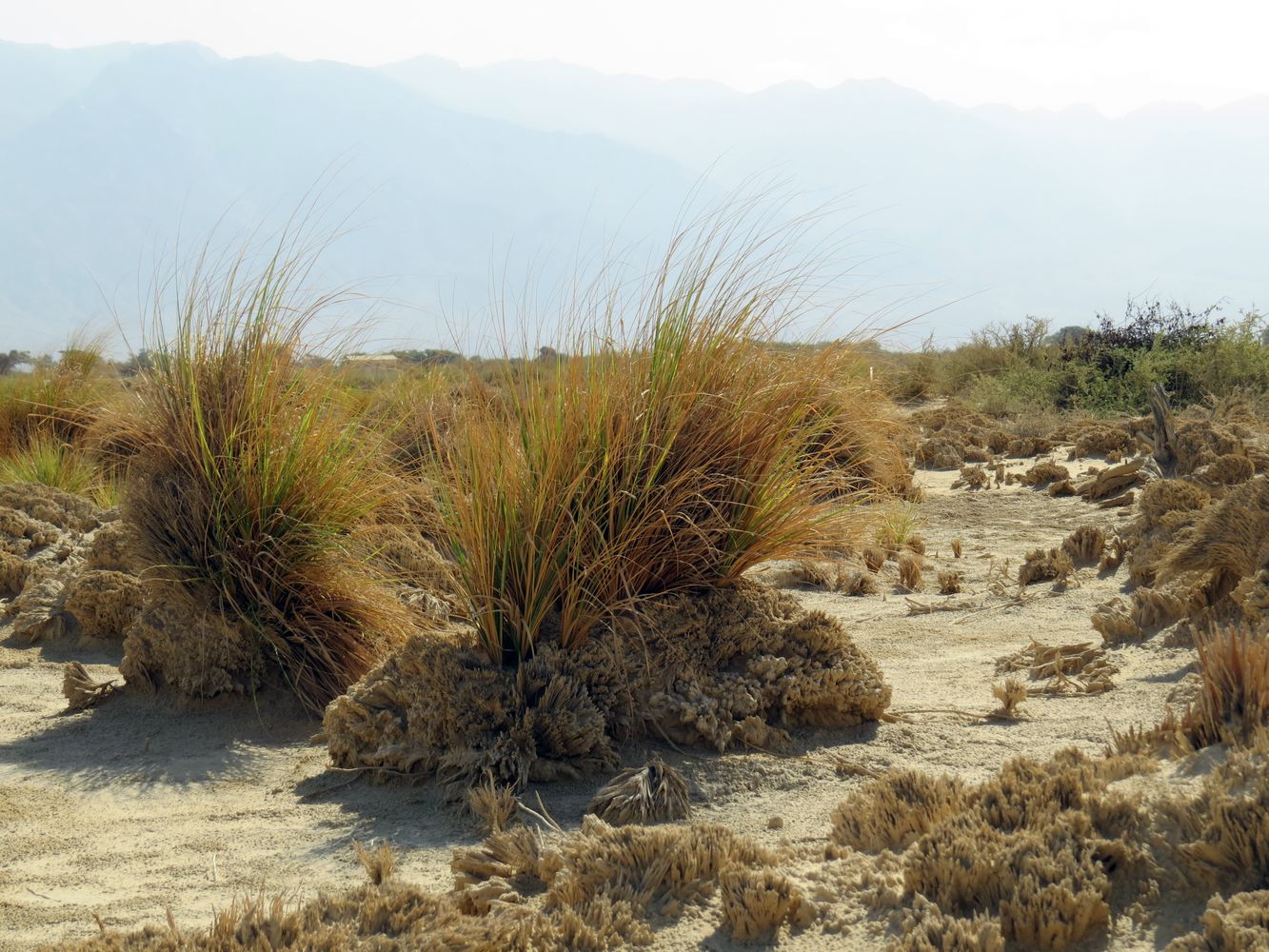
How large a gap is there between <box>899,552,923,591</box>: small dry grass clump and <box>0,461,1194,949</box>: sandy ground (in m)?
0.97

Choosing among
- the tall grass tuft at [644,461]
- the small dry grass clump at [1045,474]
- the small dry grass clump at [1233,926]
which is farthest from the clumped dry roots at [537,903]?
the small dry grass clump at [1045,474]

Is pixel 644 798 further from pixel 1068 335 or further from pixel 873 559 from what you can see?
pixel 1068 335

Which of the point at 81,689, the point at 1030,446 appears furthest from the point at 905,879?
the point at 1030,446

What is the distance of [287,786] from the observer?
331 cm

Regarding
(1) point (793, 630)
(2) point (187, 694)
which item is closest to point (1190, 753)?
(1) point (793, 630)

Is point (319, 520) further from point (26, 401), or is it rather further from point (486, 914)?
point (26, 401)

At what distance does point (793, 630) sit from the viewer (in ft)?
11.2

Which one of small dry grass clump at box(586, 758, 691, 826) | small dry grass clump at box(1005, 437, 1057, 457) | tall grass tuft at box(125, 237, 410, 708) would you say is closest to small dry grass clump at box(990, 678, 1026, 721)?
small dry grass clump at box(586, 758, 691, 826)

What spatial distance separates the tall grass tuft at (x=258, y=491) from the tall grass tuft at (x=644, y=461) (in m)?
0.79

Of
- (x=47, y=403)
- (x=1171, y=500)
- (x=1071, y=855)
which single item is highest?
(x=47, y=403)

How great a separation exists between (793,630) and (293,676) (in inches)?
80.3

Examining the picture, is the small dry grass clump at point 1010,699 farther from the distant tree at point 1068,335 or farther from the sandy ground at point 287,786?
the distant tree at point 1068,335

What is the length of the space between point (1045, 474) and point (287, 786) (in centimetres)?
670

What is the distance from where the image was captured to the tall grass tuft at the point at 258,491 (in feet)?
13.0
